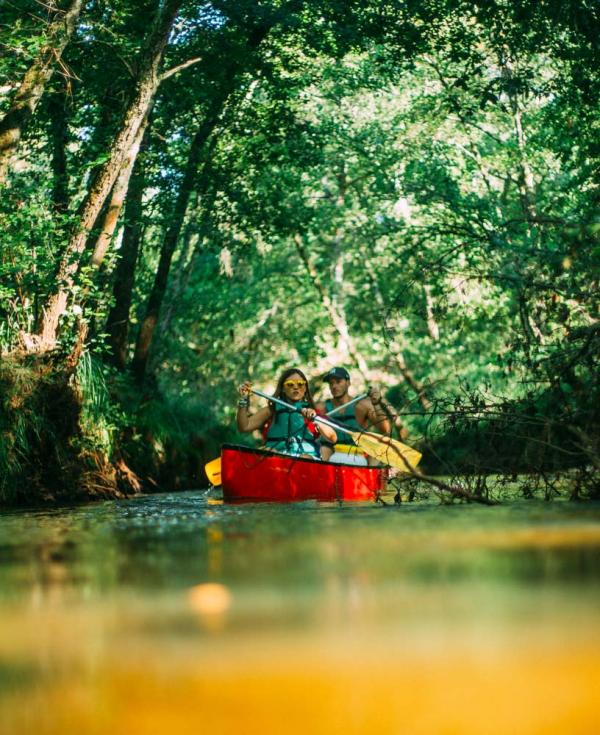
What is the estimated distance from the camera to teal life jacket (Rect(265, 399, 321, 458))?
1459 cm

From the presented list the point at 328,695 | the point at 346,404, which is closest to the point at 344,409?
the point at 346,404

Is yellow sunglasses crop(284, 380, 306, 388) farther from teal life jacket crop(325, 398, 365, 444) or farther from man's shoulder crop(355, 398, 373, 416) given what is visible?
man's shoulder crop(355, 398, 373, 416)

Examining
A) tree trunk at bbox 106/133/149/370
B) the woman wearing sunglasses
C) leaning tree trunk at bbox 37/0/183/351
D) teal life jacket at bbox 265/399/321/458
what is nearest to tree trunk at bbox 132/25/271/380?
tree trunk at bbox 106/133/149/370

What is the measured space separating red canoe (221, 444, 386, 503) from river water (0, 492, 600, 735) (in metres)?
5.52

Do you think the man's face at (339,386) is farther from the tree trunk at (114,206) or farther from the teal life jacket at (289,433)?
the tree trunk at (114,206)

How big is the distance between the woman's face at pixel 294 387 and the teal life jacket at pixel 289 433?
8 centimetres

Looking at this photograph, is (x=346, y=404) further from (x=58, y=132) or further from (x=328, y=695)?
(x=328, y=695)

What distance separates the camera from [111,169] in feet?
48.5

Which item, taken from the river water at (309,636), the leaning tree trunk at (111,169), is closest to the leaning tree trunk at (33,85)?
the leaning tree trunk at (111,169)

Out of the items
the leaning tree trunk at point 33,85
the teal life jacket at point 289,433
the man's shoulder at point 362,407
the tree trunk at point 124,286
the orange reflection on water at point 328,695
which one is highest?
the leaning tree trunk at point 33,85

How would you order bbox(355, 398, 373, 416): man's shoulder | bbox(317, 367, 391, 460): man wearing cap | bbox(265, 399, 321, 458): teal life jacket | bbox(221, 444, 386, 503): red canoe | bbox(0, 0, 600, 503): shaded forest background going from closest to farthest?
bbox(0, 0, 600, 503): shaded forest background, bbox(221, 444, 386, 503): red canoe, bbox(265, 399, 321, 458): teal life jacket, bbox(317, 367, 391, 460): man wearing cap, bbox(355, 398, 373, 416): man's shoulder

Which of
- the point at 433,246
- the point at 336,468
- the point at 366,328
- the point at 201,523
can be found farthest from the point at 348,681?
the point at 366,328

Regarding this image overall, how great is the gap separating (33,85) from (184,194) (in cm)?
568

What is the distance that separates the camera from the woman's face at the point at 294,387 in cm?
1448
